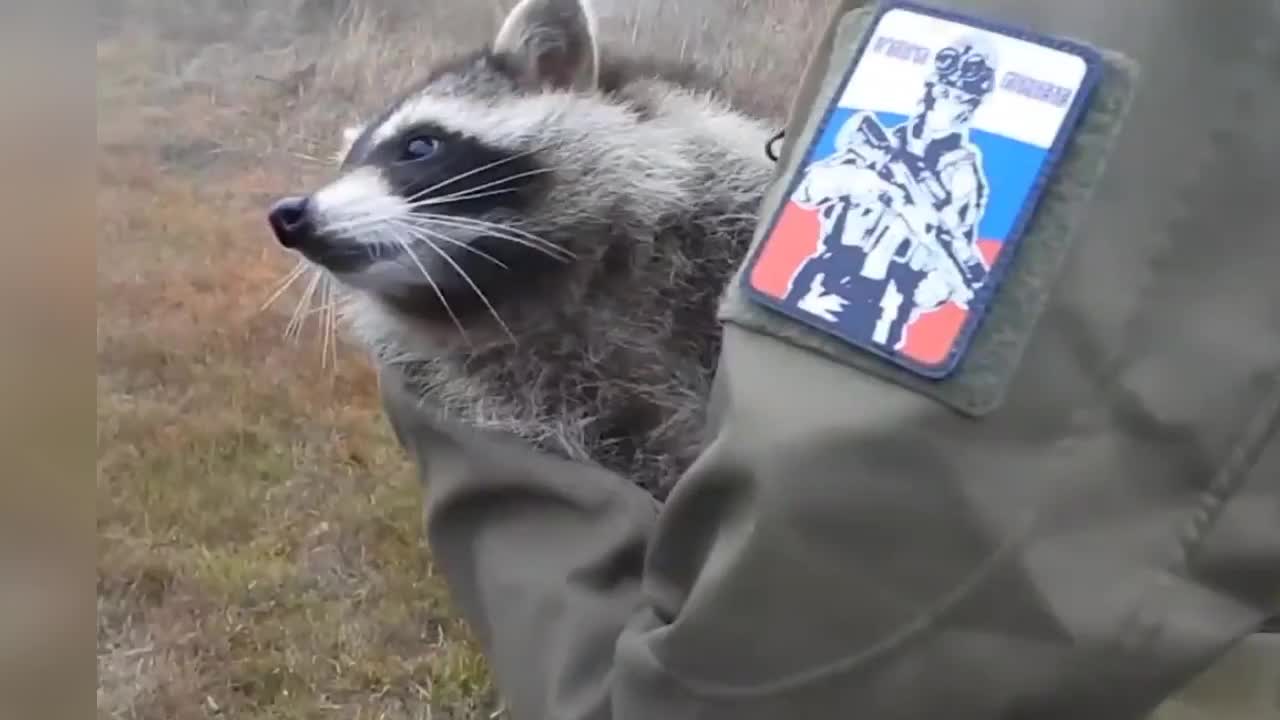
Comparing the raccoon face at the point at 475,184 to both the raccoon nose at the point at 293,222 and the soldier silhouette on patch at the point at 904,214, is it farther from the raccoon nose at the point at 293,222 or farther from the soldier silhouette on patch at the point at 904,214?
the soldier silhouette on patch at the point at 904,214

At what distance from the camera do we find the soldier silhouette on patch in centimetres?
53

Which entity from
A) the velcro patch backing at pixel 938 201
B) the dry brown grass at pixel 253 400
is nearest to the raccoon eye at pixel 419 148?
the dry brown grass at pixel 253 400

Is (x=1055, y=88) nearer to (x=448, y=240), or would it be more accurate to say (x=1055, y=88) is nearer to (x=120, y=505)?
(x=448, y=240)

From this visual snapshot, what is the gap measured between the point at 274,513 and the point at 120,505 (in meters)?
0.10

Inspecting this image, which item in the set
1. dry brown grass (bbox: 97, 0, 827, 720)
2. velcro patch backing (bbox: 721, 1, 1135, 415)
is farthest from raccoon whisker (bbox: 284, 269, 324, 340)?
velcro patch backing (bbox: 721, 1, 1135, 415)

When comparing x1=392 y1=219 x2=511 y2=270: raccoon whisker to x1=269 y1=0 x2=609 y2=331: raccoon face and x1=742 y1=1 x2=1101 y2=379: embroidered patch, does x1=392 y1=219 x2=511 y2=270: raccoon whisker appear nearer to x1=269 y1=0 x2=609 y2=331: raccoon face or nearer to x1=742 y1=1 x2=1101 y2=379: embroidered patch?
x1=269 y1=0 x2=609 y2=331: raccoon face

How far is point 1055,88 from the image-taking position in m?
0.53

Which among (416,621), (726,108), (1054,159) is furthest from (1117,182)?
(416,621)

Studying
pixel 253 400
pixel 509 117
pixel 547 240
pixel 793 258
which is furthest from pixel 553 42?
pixel 793 258

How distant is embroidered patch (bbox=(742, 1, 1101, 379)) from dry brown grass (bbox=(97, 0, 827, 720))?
0.36 meters

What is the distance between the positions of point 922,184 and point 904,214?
0.01 metres

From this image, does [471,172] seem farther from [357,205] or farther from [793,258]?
[793,258]

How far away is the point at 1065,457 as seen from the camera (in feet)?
1.75

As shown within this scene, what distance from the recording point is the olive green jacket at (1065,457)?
0.52 meters
